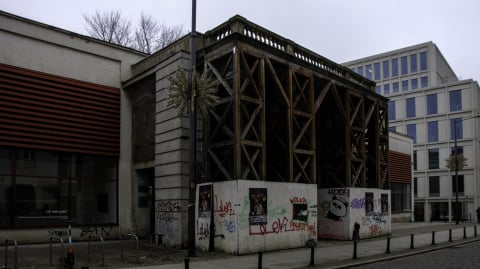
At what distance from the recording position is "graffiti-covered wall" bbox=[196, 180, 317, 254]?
18.5m

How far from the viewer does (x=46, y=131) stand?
2202cm

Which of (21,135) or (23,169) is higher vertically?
(21,135)

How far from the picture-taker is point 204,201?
Answer: 65.9 feet

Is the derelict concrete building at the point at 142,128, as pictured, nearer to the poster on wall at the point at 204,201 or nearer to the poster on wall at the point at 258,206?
the poster on wall at the point at 258,206

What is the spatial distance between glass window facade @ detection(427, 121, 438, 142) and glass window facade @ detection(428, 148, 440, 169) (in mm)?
1572

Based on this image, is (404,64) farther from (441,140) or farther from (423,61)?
(441,140)

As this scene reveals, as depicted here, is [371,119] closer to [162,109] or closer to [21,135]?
[162,109]

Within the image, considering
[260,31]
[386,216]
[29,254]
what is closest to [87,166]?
[29,254]

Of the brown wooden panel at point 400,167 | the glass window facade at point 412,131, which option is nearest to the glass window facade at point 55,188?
the brown wooden panel at point 400,167

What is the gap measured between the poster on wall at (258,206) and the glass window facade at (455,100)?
56474 millimetres

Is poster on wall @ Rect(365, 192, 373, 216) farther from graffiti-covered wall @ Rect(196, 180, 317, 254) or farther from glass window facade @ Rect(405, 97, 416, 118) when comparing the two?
glass window facade @ Rect(405, 97, 416, 118)

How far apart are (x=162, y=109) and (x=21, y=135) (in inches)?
242

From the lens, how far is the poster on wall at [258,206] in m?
19.0

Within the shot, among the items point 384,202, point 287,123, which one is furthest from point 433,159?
point 287,123
